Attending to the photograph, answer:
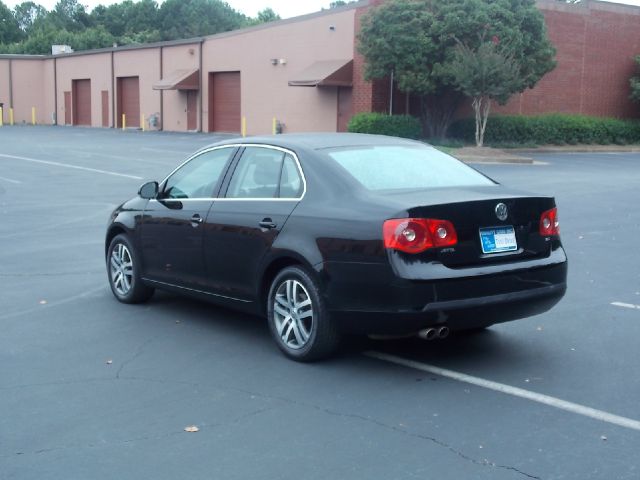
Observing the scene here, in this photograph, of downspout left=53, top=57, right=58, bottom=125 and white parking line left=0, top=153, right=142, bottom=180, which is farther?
downspout left=53, top=57, right=58, bottom=125

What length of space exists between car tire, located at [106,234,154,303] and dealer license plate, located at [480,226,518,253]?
337 cm

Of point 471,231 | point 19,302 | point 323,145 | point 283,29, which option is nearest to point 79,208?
point 19,302

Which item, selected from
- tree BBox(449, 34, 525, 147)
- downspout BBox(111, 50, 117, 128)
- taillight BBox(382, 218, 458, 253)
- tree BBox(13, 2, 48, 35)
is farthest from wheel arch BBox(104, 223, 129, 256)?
tree BBox(13, 2, 48, 35)

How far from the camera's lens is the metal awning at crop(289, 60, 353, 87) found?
119 feet

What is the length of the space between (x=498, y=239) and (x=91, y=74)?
179 ft

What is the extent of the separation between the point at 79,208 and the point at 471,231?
35.6 ft

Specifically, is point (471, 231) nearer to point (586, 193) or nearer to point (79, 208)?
point (79, 208)

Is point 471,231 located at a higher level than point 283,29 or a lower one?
lower

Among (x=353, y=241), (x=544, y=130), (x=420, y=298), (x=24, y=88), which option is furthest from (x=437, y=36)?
(x=24, y=88)

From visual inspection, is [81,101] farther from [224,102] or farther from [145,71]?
[224,102]

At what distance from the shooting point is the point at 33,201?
16.5 m

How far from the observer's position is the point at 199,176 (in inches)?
293

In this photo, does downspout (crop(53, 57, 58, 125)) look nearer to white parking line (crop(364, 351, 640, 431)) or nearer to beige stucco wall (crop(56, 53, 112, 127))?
beige stucco wall (crop(56, 53, 112, 127))

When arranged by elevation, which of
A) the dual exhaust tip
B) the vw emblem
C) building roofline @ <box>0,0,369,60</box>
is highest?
building roofline @ <box>0,0,369,60</box>
